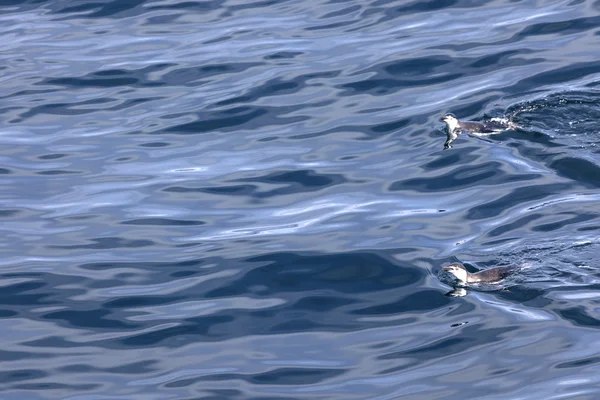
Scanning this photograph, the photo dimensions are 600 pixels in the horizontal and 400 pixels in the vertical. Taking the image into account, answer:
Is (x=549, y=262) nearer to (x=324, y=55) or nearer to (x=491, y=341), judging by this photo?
(x=491, y=341)

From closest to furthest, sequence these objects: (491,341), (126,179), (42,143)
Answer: (491,341), (126,179), (42,143)

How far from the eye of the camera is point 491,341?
10398 mm

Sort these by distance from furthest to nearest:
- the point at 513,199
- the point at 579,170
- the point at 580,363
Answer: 1. the point at 579,170
2. the point at 513,199
3. the point at 580,363

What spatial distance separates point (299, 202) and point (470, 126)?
293 cm

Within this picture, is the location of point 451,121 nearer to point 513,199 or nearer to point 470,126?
point 470,126

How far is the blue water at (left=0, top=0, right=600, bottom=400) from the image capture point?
34.2ft

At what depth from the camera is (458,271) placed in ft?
37.6

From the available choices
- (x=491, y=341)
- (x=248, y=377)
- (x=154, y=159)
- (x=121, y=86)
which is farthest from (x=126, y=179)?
(x=491, y=341)

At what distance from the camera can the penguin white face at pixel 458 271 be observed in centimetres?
1141

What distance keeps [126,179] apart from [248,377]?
5904 millimetres

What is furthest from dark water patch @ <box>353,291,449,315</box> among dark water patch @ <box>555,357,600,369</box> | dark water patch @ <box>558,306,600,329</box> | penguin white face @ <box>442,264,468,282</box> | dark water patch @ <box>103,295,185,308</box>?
dark water patch @ <box>103,295,185,308</box>

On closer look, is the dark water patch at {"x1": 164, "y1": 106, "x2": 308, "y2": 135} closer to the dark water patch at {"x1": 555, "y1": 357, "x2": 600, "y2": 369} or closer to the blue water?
the blue water

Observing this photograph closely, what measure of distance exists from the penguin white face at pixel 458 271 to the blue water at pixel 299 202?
9.7 inches

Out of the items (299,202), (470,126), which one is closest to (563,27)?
(470,126)
